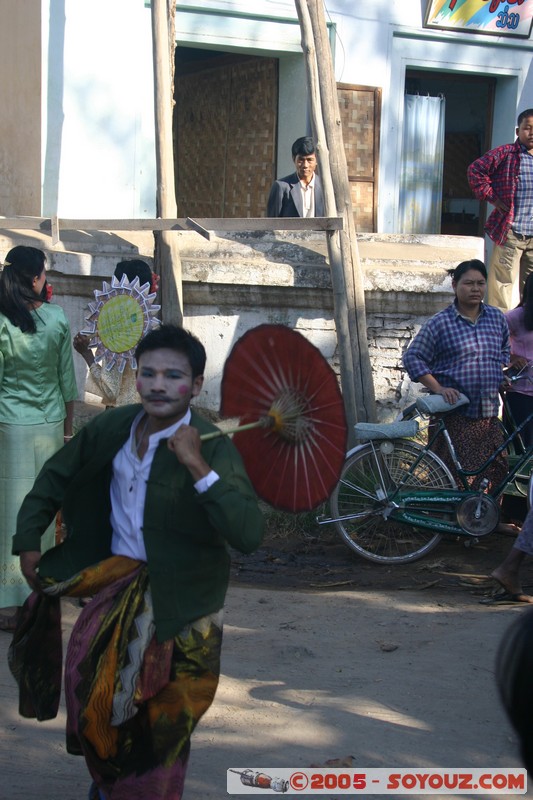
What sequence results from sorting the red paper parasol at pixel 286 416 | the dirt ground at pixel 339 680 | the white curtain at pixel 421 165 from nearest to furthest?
the red paper parasol at pixel 286 416 → the dirt ground at pixel 339 680 → the white curtain at pixel 421 165

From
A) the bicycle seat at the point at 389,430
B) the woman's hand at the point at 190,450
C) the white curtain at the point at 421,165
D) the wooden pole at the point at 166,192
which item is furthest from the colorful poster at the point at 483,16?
the woman's hand at the point at 190,450

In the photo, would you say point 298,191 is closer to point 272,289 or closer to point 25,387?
point 272,289

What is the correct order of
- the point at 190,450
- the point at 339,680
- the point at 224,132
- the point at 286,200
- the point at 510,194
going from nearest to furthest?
the point at 190,450 → the point at 339,680 → the point at 286,200 → the point at 510,194 → the point at 224,132

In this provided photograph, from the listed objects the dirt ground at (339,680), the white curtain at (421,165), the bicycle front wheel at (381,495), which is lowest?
the dirt ground at (339,680)

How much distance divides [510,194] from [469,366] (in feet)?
8.17

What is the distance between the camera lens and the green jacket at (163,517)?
2752 millimetres

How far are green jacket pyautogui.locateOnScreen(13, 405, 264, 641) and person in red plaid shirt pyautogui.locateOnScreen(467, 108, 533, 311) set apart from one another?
5.43 metres

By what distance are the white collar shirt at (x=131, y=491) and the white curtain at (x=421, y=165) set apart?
7.39 meters

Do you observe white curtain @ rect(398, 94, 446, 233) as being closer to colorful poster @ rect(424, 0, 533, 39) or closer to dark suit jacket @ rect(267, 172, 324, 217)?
colorful poster @ rect(424, 0, 533, 39)

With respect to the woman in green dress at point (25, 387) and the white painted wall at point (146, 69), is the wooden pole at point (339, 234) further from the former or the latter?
the woman in green dress at point (25, 387)

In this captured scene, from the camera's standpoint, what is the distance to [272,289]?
6902 mm

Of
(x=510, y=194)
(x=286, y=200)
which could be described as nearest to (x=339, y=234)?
(x=286, y=200)

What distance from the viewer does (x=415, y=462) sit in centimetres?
591

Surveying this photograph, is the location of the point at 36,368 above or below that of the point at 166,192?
below
